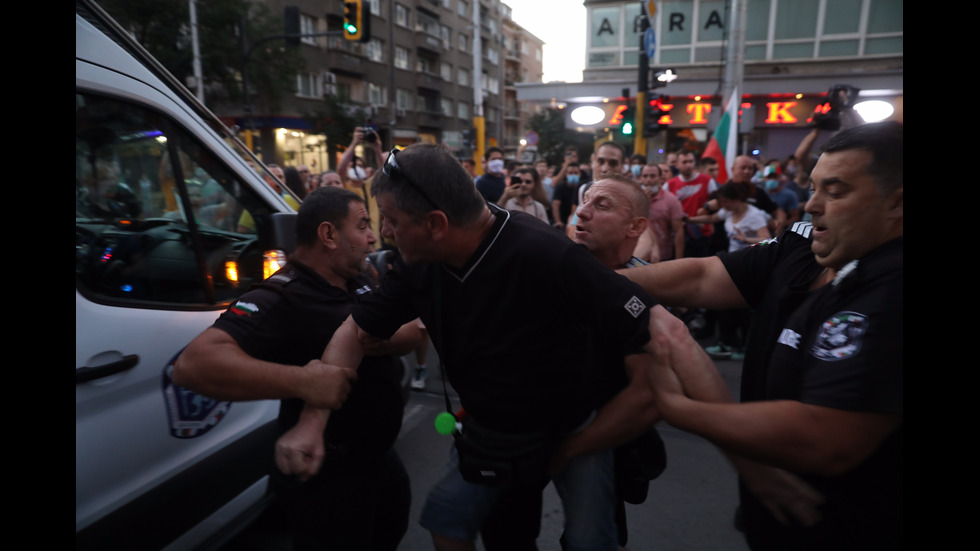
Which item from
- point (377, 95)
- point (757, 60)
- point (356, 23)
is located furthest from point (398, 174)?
point (377, 95)

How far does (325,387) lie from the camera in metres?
1.67

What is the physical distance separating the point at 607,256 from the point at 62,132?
68.5 inches

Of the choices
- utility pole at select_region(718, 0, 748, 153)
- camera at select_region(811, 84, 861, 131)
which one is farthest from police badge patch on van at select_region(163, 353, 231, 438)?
utility pole at select_region(718, 0, 748, 153)

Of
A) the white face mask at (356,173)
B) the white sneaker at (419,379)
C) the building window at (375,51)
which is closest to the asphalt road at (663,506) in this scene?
the white sneaker at (419,379)

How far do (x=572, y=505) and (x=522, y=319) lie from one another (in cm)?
65

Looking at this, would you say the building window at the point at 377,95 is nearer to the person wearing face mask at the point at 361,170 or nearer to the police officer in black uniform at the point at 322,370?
the person wearing face mask at the point at 361,170

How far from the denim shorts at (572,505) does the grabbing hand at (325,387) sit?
48cm

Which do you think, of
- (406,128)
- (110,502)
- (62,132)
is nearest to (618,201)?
(62,132)

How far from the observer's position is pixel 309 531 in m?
1.89

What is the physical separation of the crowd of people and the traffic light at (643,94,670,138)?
868 cm

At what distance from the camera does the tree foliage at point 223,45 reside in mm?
18094

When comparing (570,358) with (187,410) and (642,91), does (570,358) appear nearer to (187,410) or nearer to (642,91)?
(187,410)

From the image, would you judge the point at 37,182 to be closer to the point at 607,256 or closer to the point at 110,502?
the point at 110,502

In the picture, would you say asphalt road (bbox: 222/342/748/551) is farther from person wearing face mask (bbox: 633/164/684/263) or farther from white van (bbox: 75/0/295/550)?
person wearing face mask (bbox: 633/164/684/263)
